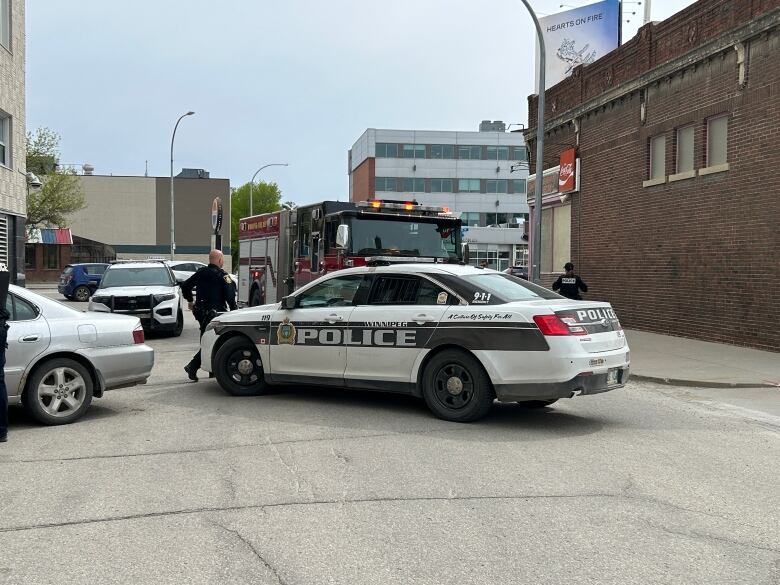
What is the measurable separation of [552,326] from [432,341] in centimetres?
123

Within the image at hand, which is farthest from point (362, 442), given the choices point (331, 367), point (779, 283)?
point (779, 283)

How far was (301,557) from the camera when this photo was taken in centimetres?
427

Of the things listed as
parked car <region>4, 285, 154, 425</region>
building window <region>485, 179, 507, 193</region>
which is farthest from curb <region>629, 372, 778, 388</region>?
building window <region>485, 179, 507, 193</region>

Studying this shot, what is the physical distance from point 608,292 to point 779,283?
22.3ft

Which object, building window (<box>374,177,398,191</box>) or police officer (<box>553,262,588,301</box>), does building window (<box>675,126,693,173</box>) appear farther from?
building window (<box>374,177,398,191</box>)

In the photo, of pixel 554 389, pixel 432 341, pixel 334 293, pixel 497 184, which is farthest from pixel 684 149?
pixel 497 184

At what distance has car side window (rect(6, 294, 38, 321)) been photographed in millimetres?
7841

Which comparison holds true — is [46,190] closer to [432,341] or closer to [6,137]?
[6,137]

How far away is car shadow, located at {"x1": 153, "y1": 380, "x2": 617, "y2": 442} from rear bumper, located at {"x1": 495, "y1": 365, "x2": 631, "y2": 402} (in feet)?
1.15

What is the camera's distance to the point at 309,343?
900 centimetres

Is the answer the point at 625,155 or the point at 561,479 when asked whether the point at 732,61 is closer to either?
the point at 625,155

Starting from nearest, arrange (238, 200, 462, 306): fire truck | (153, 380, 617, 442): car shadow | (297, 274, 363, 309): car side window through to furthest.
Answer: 1. (153, 380, 617, 442): car shadow
2. (297, 274, 363, 309): car side window
3. (238, 200, 462, 306): fire truck

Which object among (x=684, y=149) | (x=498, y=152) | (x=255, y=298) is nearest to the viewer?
(x=684, y=149)

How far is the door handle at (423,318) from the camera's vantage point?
8105mm
